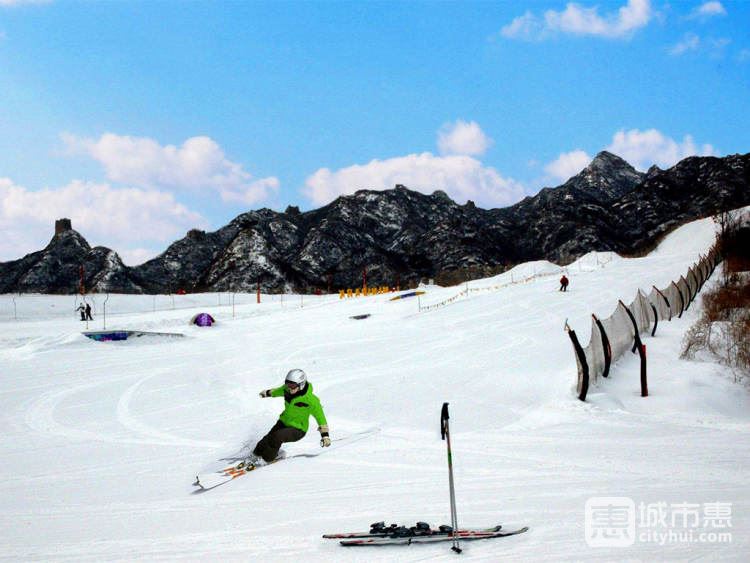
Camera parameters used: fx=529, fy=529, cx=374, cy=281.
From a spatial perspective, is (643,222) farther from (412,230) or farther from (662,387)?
(662,387)

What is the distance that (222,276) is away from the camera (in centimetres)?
10919

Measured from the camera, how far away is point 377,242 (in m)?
137

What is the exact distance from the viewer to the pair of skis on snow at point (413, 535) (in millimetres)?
4465

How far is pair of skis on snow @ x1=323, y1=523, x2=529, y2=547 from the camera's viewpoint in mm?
4465

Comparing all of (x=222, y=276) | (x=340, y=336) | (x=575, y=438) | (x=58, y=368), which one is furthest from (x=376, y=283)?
(x=575, y=438)

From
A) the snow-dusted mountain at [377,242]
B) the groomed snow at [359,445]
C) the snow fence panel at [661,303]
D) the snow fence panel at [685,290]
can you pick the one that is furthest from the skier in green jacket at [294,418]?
the snow-dusted mountain at [377,242]

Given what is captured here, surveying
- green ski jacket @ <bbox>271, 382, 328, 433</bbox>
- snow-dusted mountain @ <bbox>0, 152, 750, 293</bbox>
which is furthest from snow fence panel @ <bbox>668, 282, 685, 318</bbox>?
snow-dusted mountain @ <bbox>0, 152, 750, 293</bbox>

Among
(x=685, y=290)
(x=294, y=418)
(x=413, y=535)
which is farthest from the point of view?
(x=685, y=290)

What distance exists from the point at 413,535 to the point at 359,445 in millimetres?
3993

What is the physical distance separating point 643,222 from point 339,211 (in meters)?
77.5

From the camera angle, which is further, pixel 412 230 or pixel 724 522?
pixel 412 230

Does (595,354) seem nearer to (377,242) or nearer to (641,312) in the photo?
(641,312)

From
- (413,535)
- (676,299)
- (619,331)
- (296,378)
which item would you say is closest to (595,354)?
(619,331)

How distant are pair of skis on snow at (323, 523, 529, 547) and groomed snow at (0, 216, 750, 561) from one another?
0.08 meters
